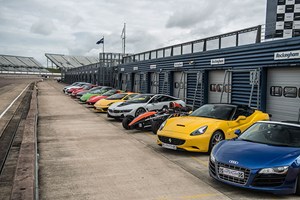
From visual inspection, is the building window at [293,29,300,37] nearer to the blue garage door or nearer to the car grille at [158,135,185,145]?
the car grille at [158,135,185,145]

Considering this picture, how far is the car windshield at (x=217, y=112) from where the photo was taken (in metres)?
8.96

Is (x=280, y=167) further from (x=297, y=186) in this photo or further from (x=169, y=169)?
(x=169, y=169)

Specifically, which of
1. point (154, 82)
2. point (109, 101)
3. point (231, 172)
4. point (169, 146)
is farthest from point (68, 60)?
point (231, 172)

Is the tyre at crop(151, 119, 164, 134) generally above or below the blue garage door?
below

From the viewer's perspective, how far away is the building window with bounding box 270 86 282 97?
41.9 feet

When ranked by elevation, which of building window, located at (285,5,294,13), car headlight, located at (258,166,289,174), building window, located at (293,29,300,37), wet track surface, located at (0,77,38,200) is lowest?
wet track surface, located at (0,77,38,200)

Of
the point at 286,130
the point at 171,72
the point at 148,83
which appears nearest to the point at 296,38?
the point at 286,130

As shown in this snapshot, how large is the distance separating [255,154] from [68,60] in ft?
496

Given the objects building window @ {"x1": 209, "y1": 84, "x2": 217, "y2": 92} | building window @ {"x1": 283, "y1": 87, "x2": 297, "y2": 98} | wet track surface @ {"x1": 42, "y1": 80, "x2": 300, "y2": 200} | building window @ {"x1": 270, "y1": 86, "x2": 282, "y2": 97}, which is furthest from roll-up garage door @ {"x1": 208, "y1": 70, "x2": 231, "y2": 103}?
wet track surface @ {"x1": 42, "y1": 80, "x2": 300, "y2": 200}

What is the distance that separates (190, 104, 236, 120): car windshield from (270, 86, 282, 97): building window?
443cm

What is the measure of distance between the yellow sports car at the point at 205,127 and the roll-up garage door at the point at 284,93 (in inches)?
129

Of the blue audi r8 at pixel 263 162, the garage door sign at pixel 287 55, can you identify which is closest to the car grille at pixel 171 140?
the blue audi r8 at pixel 263 162

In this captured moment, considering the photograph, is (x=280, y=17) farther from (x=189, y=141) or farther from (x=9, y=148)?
(x=9, y=148)

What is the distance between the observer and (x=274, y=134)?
6270mm
